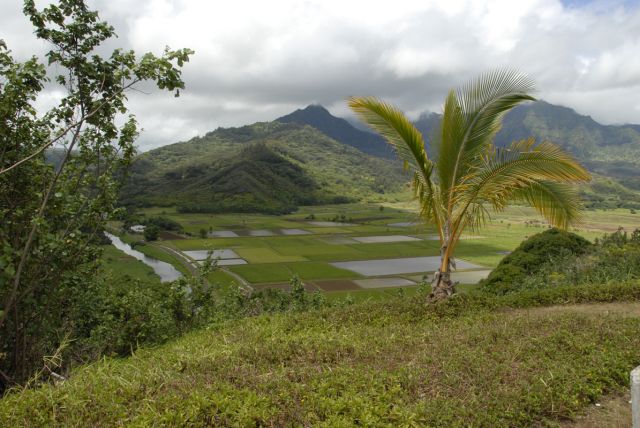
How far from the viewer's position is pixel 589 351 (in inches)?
204

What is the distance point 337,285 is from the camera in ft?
145

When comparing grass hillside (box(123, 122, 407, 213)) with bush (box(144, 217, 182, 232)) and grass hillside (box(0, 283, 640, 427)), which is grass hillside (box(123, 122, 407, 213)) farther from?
grass hillside (box(0, 283, 640, 427))

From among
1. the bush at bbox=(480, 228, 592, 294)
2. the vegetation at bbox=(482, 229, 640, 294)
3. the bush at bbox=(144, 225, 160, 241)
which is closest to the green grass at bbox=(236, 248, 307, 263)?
the bush at bbox=(144, 225, 160, 241)

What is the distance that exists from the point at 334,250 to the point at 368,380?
61221 millimetres

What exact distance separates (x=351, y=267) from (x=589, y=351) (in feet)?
160

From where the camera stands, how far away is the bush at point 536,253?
60.1 feet

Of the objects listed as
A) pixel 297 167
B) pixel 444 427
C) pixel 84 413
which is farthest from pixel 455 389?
pixel 297 167

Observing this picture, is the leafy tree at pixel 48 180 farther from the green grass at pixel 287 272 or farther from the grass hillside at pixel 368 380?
the green grass at pixel 287 272

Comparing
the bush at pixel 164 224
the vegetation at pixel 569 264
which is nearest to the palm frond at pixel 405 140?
the vegetation at pixel 569 264

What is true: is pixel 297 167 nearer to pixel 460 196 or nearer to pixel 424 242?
pixel 424 242

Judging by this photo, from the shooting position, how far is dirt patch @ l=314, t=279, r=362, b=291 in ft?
140

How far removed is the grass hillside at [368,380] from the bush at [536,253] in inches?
484

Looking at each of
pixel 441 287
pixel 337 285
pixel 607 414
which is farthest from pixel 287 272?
pixel 607 414

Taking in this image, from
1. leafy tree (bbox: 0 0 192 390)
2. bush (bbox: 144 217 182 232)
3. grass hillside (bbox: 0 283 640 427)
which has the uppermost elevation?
leafy tree (bbox: 0 0 192 390)
